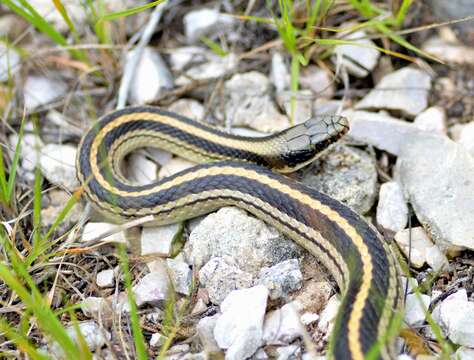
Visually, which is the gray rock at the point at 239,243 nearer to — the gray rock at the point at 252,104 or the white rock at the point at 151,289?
the white rock at the point at 151,289

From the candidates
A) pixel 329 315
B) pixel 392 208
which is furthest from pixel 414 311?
pixel 392 208

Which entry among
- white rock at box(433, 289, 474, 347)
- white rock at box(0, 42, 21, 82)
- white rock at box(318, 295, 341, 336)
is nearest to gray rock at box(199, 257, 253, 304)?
white rock at box(318, 295, 341, 336)

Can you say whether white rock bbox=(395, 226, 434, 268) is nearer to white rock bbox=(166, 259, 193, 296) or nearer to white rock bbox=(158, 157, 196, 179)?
white rock bbox=(166, 259, 193, 296)

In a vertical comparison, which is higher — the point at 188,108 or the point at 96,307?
the point at 188,108

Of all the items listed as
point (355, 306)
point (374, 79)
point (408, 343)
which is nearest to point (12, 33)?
point (374, 79)

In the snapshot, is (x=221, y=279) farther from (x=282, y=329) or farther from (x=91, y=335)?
(x=91, y=335)

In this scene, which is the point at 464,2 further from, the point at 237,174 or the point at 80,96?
the point at 80,96
